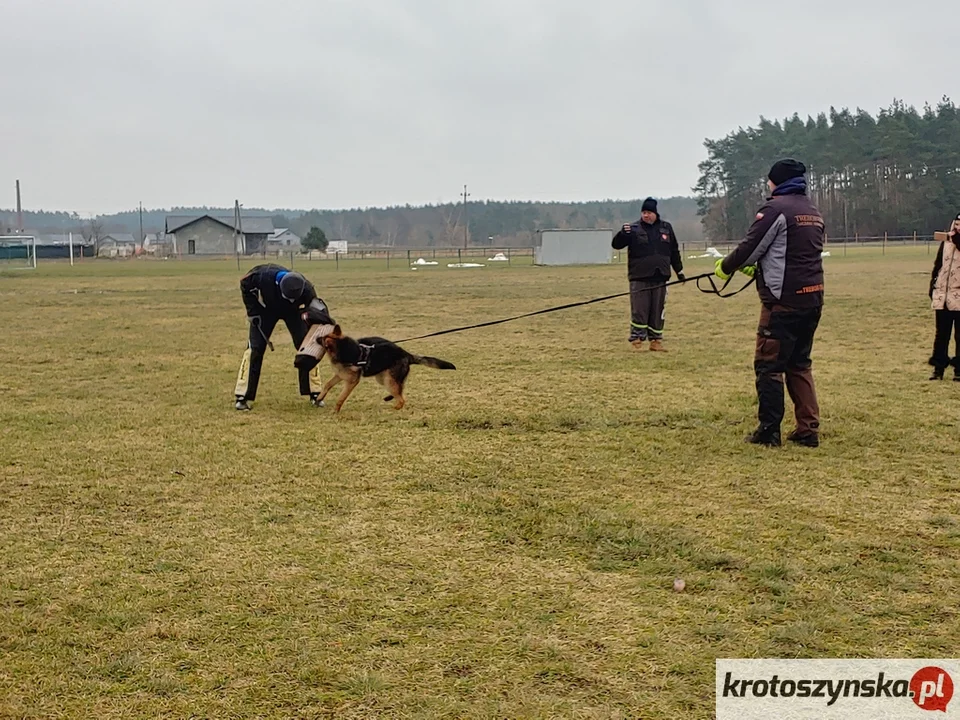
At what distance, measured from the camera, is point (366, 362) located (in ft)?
26.2

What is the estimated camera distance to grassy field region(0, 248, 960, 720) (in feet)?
10.5

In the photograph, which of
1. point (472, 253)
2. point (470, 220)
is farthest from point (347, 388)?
point (470, 220)

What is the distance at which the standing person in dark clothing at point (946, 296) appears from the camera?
9039 millimetres

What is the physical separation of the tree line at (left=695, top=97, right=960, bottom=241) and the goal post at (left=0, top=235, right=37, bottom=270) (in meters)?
55.6

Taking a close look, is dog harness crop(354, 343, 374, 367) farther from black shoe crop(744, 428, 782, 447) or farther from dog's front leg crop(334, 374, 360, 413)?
black shoe crop(744, 428, 782, 447)

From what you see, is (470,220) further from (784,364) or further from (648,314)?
(784,364)

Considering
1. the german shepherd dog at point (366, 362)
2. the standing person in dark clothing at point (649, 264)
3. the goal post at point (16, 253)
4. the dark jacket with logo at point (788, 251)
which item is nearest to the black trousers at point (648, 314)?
the standing person in dark clothing at point (649, 264)

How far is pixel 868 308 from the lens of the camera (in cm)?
1731

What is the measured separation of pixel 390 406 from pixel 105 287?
972 inches

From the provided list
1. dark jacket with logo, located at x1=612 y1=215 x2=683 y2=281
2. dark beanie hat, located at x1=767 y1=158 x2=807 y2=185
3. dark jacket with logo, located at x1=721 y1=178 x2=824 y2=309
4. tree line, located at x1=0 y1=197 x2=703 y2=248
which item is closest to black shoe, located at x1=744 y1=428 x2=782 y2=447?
dark jacket with logo, located at x1=721 y1=178 x2=824 y2=309

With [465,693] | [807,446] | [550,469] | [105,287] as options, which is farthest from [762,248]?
[105,287]

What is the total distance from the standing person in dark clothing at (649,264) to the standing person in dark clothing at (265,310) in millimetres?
5163

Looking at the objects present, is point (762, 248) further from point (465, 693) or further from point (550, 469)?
point (465, 693)

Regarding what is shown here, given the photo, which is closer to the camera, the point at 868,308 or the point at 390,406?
the point at 390,406
